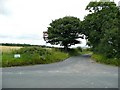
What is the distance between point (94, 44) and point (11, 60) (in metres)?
22.6

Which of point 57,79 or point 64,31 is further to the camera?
point 64,31

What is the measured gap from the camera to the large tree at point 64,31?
177 feet

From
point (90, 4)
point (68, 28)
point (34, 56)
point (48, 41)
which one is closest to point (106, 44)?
point (34, 56)

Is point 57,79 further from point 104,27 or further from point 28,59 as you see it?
point 104,27

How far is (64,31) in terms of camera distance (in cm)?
5406

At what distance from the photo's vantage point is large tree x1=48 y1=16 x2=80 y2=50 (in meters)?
53.9

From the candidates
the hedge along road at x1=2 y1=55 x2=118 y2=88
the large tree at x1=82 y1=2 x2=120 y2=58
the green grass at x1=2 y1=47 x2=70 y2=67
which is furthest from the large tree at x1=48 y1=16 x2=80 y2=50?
the hedge along road at x1=2 y1=55 x2=118 y2=88

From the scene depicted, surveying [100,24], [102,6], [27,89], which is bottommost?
[27,89]

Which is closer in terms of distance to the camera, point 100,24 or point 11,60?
point 11,60

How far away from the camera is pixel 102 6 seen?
1795 inches

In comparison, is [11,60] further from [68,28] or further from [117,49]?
[68,28]

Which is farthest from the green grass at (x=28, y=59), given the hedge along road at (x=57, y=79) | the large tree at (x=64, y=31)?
the large tree at (x=64, y=31)

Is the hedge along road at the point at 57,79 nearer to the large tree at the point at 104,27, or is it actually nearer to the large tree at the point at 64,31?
the large tree at the point at 104,27

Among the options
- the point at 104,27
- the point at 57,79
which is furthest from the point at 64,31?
the point at 57,79
